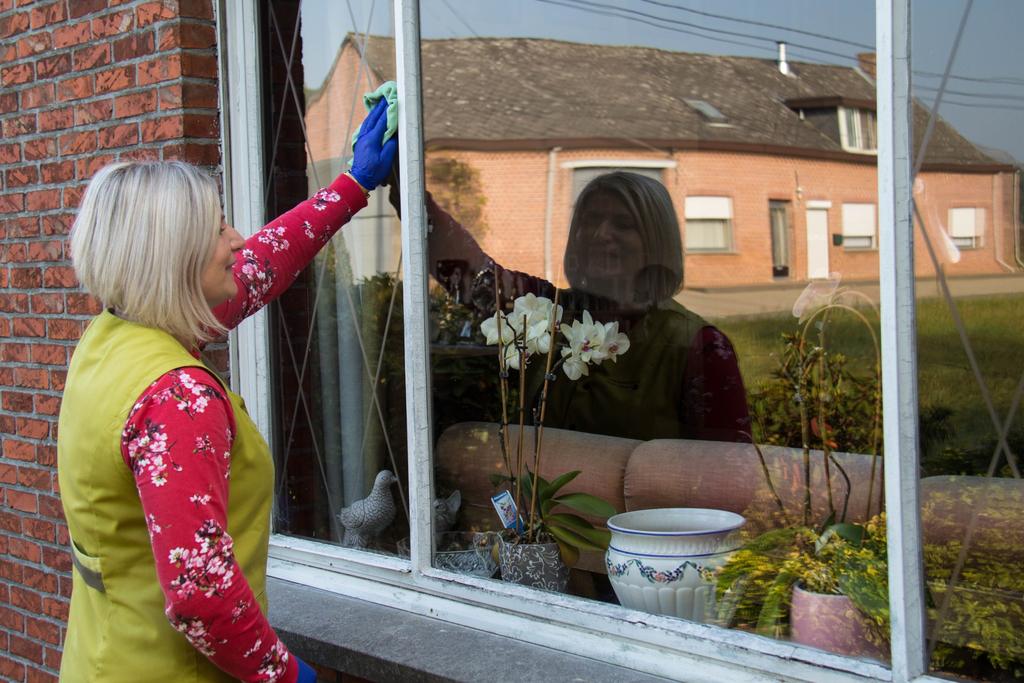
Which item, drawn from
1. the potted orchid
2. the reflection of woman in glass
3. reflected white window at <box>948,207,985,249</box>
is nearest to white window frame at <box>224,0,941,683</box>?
the potted orchid

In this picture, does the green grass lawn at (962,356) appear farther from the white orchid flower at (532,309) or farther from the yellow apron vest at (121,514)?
the yellow apron vest at (121,514)

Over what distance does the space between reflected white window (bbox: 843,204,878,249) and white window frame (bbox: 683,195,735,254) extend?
2.58 feet

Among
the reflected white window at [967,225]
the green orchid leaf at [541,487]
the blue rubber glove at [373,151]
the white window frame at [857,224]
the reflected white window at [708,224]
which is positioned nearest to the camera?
the blue rubber glove at [373,151]

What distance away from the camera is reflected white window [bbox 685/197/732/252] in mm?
6961

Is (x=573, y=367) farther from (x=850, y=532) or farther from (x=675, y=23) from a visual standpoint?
(x=675, y=23)

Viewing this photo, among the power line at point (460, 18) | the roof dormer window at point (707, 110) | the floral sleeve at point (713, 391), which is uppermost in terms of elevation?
the roof dormer window at point (707, 110)

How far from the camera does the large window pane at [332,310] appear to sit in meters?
2.83

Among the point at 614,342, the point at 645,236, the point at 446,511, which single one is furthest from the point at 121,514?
the point at 645,236

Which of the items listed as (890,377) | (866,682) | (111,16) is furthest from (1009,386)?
(111,16)

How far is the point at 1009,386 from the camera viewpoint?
2287mm

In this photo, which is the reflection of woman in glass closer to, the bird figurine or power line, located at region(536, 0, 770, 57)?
the bird figurine

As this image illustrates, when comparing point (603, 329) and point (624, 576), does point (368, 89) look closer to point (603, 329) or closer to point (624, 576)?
point (603, 329)

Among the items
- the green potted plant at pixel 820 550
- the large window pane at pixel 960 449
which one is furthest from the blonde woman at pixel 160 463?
the large window pane at pixel 960 449

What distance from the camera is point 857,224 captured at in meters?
6.51
